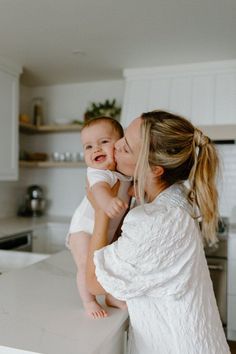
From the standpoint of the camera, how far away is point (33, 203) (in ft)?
13.8

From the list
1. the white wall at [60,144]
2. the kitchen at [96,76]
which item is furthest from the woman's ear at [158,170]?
the white wall at [60,144]

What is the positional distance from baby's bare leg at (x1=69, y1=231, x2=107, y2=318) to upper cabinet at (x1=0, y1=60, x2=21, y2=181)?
99.7 inches

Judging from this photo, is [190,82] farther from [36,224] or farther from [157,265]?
[157,265]

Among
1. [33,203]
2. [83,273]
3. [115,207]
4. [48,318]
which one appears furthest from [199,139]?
[33,203]

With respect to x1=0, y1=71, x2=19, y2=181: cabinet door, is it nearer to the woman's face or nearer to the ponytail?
the woman's face

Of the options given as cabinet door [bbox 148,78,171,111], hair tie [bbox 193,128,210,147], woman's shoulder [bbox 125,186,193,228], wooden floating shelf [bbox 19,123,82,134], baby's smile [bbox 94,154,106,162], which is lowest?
woman's shoulder [bbox 125,186,193,228]

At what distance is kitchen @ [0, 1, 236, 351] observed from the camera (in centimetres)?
250

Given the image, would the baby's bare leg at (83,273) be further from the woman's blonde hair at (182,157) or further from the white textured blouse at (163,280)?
the woman's blonde hair at (182,157)

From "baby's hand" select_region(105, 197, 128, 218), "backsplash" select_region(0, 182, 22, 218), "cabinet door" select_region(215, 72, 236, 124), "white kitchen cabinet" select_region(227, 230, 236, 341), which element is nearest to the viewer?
"baby's hand" select_region(105, 197, 128, 218)

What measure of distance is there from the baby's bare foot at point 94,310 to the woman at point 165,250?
7 centimetres

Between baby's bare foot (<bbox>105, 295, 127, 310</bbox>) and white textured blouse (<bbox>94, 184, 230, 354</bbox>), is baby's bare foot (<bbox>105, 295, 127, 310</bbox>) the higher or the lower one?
the lower one

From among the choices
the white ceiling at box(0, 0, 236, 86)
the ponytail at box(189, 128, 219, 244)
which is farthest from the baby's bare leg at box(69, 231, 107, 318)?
the white ceiling at box(0, 0, 236, 86)

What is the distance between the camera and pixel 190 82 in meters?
3.48

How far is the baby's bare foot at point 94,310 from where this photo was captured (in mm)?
1048
